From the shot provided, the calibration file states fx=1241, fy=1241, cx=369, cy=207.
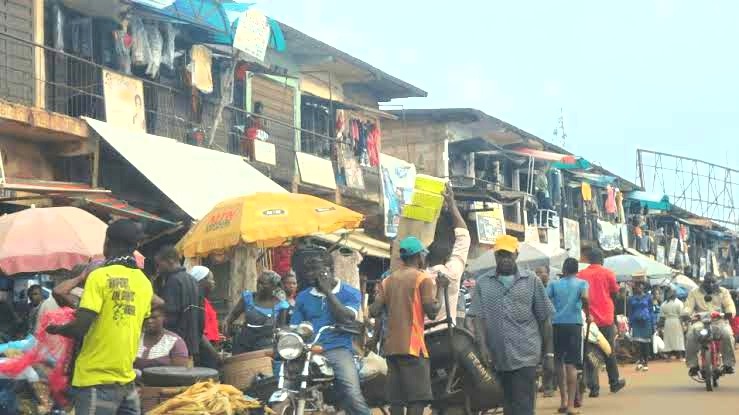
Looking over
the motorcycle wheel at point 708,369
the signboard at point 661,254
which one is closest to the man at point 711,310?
the motorcycle wheel at point 708,369

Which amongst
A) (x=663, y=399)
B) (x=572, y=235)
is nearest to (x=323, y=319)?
(x=663, y=399)

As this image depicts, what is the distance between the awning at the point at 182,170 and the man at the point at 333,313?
812cm

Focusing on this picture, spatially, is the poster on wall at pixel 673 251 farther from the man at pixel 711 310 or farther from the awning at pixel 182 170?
the man at pixel 711 310

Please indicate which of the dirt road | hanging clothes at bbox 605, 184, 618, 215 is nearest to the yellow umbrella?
the dirt road

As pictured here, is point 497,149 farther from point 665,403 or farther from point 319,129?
point 665,403

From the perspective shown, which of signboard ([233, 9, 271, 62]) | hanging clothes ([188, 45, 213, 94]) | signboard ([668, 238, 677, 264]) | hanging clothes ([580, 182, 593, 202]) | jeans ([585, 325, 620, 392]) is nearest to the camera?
jeans ([585, 325, 620, 392])

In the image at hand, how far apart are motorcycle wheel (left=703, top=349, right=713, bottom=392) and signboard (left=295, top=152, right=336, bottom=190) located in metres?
10.6

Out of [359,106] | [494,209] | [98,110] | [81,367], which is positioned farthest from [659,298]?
[81,367]

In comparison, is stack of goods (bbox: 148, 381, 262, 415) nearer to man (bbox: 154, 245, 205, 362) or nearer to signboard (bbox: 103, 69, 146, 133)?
man (bbox: 154, 245, 205, 362)

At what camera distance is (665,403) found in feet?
46.5

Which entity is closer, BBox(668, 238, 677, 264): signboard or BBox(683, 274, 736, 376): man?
BBox(683, 274, 736, 376): man

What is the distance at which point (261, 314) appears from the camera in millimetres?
11461

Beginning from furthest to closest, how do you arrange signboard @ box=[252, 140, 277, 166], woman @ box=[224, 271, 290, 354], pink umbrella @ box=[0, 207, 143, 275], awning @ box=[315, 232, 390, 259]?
signboard @ box=[252, 140, 277, 166], awning @ box=[315, 232, 390, 259], pink umbrella @ box=[0, 207, 143, 275], woman @ box=[224, 271, 290, 354]

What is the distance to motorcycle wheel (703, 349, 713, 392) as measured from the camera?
51.6 ft
